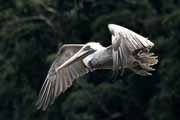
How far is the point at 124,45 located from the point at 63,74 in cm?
160

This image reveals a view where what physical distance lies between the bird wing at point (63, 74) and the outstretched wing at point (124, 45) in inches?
43.9

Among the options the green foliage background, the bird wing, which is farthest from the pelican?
the green foliage background

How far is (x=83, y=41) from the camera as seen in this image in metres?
21.2

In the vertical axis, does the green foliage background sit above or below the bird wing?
below

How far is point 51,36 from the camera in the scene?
2083cm

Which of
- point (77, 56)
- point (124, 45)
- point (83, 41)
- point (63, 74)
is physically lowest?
point (83, 41)

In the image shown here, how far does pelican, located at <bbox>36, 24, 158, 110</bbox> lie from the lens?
980 centimetres

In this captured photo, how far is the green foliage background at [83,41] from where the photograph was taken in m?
19.3

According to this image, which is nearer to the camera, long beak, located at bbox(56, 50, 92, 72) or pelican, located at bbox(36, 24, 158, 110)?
pelican, located at bbox(36, 24, 158, 110)

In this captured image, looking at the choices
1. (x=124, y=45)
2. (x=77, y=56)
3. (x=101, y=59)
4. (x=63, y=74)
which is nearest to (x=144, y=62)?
(x=101, y=59)

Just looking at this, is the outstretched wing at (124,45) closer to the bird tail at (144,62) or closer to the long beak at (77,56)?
the bird tail at (144,62)

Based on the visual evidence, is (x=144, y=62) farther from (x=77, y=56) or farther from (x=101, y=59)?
(x=77, y=56)

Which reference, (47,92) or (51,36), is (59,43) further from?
(47,92)

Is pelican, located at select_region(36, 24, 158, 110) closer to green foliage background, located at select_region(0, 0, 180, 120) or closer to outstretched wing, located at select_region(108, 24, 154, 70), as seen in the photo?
outstretched wing, located at select_region(108, 24, 154, 70)
